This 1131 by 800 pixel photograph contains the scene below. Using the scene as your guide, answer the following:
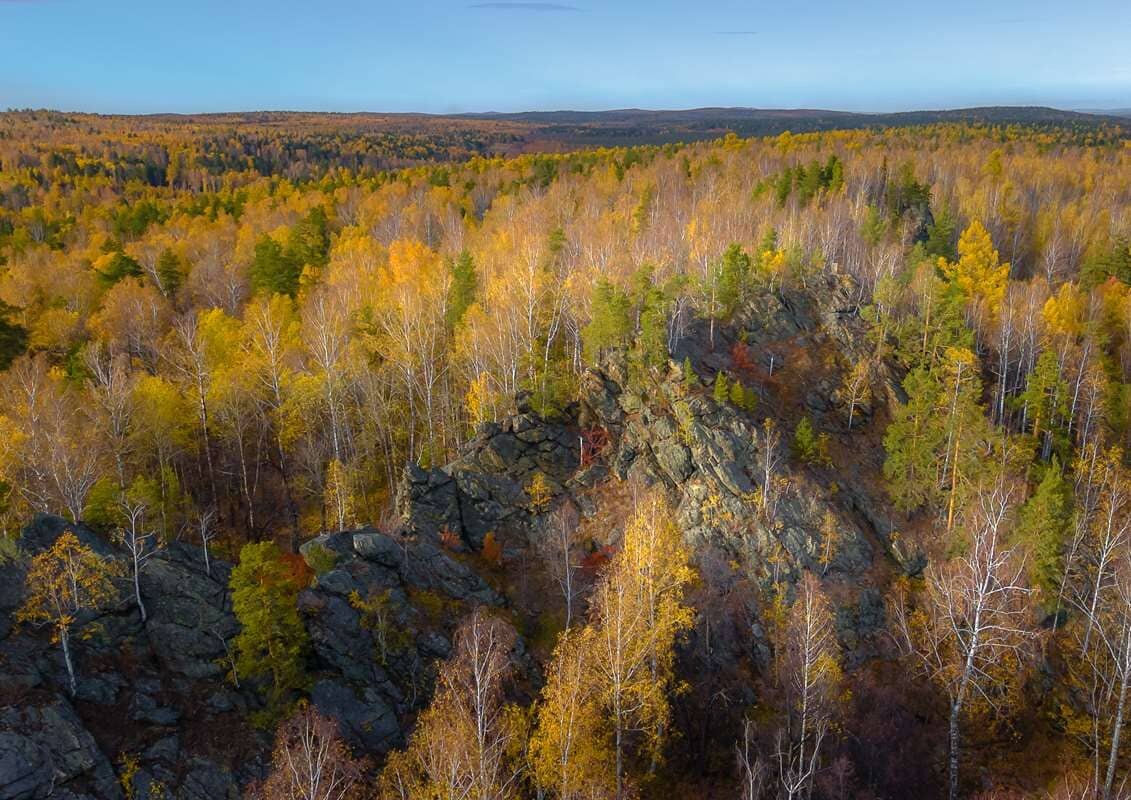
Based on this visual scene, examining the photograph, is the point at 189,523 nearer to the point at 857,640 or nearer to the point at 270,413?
the point at 270,413

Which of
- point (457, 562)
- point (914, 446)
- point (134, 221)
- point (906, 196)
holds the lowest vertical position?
point (457, 562)

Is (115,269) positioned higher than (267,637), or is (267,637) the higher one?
(115,269)

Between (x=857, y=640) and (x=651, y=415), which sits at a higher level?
(x=651, y=415)

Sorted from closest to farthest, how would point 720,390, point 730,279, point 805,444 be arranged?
point 720,390 → point 805,444 → point 730,279

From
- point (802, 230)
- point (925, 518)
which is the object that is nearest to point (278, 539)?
point (925, 518)

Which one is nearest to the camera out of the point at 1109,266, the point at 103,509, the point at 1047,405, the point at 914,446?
the point at 103,509

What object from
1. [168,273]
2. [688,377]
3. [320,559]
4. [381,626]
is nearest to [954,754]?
[688,377]

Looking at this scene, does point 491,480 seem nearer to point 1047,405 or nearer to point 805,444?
point 805,444
